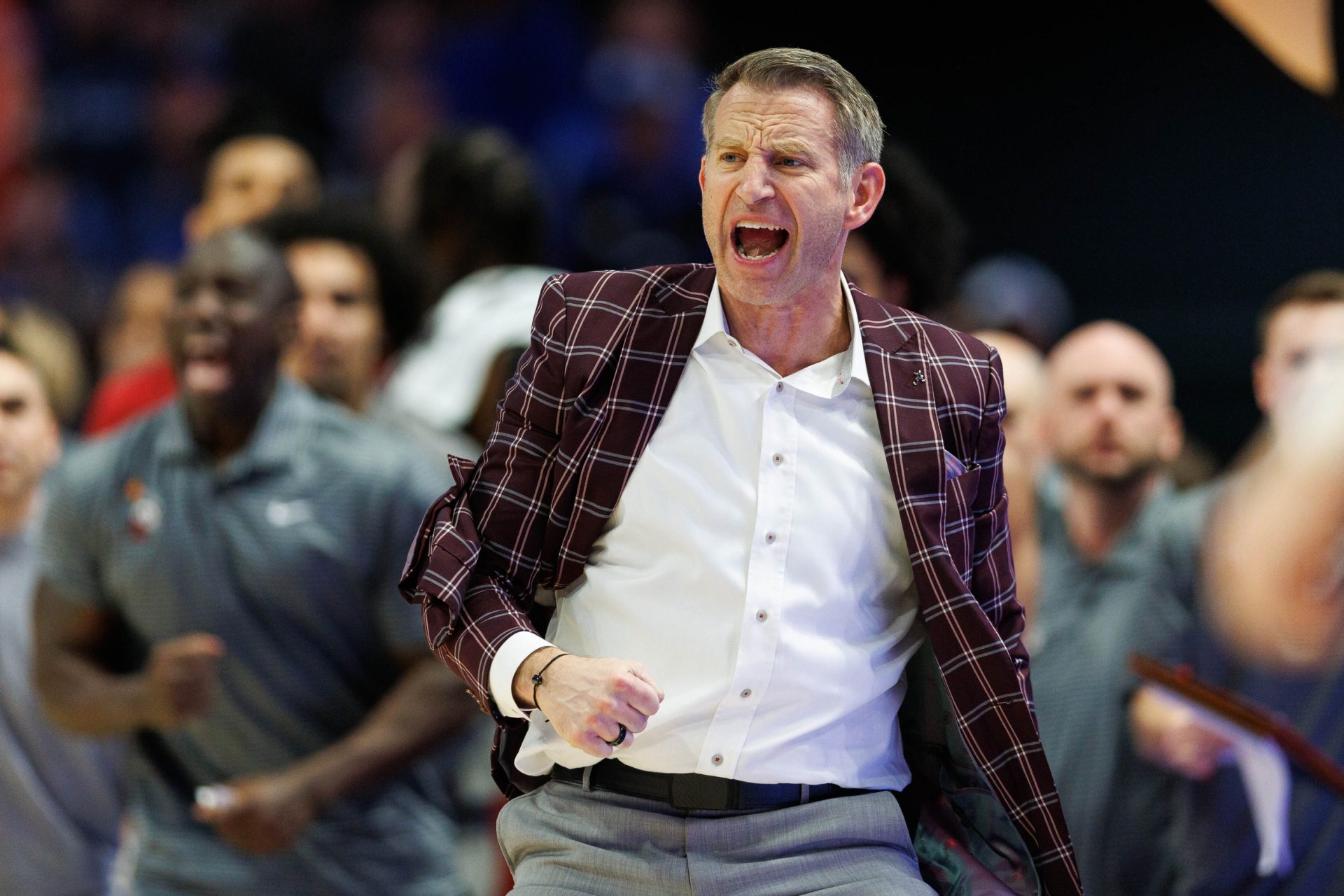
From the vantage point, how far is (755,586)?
2.54 m

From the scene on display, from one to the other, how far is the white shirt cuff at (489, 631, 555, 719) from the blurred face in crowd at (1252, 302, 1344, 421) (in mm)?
2762

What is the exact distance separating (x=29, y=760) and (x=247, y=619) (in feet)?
3.05

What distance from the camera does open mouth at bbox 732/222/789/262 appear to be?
2.56 metres

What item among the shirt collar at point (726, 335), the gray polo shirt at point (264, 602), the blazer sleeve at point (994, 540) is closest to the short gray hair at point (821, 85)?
the shirt collar at point (726, 335)

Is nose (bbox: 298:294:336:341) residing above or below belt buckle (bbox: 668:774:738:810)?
above

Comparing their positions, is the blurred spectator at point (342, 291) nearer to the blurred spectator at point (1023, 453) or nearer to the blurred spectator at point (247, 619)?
the blurred spectator at point (247, 619)

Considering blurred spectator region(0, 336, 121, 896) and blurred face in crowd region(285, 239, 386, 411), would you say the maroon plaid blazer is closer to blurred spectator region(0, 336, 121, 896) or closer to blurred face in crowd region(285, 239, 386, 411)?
blurred spectator region(0, 336, 121, 896)

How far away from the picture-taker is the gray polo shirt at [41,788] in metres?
4.71

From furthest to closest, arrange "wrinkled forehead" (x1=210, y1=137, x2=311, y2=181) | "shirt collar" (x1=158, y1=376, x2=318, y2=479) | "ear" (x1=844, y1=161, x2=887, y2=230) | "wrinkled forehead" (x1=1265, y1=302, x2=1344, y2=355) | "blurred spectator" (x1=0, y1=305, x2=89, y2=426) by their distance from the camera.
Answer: "blurred spectator" (x1=0, y1=305, x2=89, y2=426)
"wrinkled forehead" (x1=210, y1=137, x2=311, y2=181)
"wrinkled forehead" (x1=1265, y1=302, x2=1344, y2=355)
"shirt collar" (x1=158, y1=376, x2=318, y2=479)
"ear" (x1=844, y1=161, x2=887, y2=230)

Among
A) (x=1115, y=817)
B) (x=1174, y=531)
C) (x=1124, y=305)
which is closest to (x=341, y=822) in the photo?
(x=1115, y=817)

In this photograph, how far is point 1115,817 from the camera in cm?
461

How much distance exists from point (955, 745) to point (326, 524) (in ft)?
7.14

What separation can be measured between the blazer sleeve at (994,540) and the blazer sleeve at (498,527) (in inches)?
25.3

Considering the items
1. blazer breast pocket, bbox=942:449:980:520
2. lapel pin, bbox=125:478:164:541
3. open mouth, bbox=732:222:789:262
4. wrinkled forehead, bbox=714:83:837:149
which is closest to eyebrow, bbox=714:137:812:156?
wrinkled forehead, bbox=714:83:837:149
